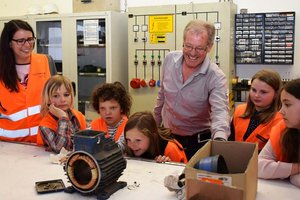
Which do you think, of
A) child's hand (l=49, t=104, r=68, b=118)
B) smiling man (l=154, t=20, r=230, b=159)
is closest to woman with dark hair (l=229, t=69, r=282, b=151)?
smiling man (l=154, t=20, r=230, b=159)

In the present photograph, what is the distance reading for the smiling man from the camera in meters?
1.93

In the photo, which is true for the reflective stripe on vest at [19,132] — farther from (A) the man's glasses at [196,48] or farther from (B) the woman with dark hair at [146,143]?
(A) the man's glasses at [196,48]

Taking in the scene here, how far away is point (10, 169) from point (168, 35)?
2.25 metres

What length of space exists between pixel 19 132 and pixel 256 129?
138 centimetres

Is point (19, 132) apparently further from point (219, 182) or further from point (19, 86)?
point (219, 182)

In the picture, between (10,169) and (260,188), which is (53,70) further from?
(260,188)

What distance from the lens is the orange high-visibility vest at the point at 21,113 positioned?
80.3 inches

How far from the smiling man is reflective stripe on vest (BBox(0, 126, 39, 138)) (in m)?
0.77

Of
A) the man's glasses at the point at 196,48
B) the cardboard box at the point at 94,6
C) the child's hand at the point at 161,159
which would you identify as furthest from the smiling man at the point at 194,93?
the cardboard box at the point at 94,6

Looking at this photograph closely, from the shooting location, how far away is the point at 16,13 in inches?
181

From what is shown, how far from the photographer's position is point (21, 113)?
2055 millimetres

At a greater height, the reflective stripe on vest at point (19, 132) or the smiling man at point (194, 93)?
the smiling man at point (194, 93)

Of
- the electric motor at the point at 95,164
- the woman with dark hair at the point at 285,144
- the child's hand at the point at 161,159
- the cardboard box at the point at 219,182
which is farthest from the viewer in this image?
the child's hand at the point at 161,159

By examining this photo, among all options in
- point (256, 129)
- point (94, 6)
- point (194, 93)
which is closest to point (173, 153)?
point (194, 93)
